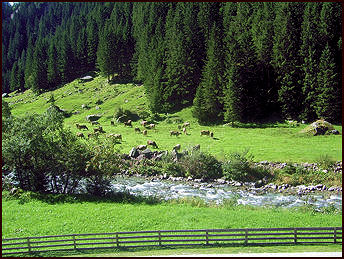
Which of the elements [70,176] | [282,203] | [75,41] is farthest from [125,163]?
[75,41]

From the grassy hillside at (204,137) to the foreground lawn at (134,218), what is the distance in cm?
939

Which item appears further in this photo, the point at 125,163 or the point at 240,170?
the point at 125,163

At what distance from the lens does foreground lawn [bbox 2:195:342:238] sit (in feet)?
77.8

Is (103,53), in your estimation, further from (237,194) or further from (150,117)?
(237,194)

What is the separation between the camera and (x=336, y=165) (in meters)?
35.1

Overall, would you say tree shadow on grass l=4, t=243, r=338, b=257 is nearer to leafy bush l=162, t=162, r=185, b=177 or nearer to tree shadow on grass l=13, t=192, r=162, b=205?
tree shadow on grass l=13, t=192, r=162, b=205

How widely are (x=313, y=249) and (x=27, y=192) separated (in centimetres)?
2596

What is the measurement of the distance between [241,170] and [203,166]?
14.9 feet

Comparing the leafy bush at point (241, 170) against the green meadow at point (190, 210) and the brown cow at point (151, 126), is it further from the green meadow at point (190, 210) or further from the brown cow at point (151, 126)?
the brown cow at point (151, 126)

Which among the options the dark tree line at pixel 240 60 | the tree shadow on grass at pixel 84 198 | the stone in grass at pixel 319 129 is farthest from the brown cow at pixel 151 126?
the tree shadow on grass at pixel 84 198

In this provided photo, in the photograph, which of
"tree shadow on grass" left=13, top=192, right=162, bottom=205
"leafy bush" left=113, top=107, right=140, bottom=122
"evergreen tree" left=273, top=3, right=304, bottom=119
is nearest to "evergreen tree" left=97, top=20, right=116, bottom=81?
"leafy bush" left=113, top=107, right=140, bottom=122

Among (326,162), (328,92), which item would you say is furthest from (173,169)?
(328,92)

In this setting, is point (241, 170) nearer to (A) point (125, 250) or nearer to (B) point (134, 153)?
(B) point (134, 153)

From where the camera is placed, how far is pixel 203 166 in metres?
36.5
